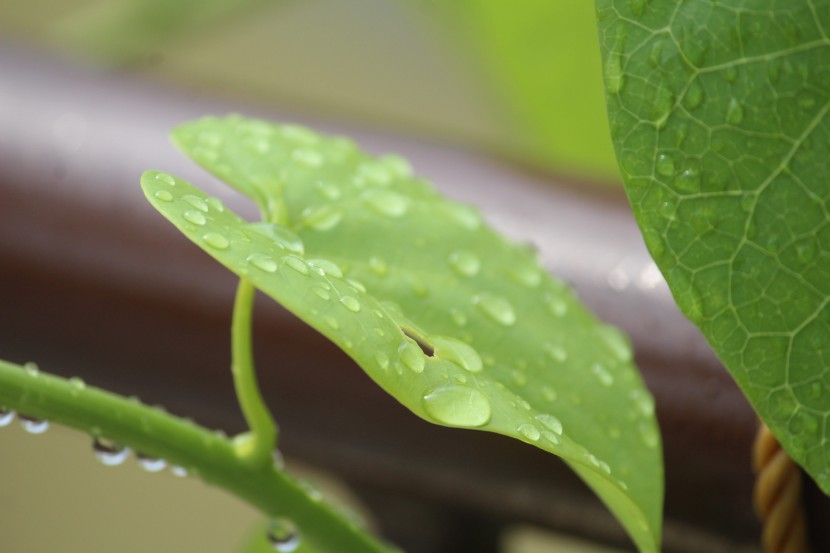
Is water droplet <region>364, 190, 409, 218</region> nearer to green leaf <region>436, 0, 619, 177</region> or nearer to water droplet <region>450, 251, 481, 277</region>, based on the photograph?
water droplet <region>450, 251, 481, 277</region>

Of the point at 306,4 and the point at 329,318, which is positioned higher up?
the point at 329,318

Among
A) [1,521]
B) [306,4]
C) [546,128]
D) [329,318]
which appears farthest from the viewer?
[306,4]

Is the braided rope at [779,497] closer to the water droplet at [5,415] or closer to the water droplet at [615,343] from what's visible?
the water droplet at [615,343]

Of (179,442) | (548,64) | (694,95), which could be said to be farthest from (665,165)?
(548,64)

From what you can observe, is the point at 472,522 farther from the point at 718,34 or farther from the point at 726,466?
the point at 718,34

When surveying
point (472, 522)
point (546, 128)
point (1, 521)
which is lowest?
point (1, 521)

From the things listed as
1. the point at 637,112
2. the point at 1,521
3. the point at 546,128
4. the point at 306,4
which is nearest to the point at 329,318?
the point at 637,112

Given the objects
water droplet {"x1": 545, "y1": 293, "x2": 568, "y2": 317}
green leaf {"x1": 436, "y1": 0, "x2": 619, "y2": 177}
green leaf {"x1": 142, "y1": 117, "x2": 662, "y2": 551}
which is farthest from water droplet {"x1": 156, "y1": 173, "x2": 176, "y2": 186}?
green leaf {"x1": 436, "y1": 0, "x2": 619, "y2": 177}
